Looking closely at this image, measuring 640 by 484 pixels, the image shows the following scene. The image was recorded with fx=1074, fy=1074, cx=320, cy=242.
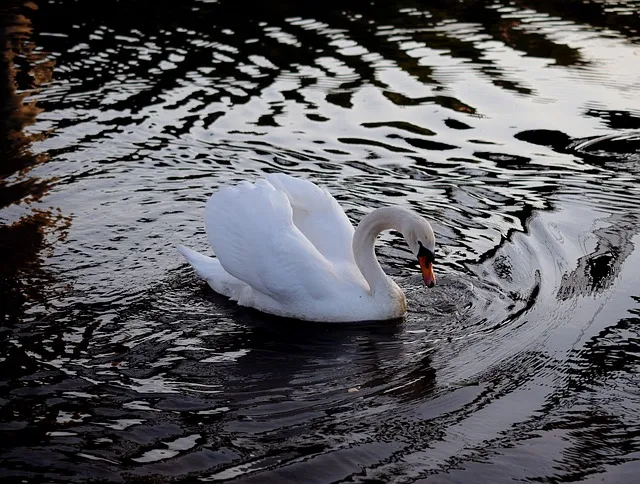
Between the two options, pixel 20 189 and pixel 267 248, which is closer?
pixel 267 248

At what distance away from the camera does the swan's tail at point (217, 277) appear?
8.18 m

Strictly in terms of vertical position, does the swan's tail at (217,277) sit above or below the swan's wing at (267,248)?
below

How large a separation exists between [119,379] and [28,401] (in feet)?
1.90

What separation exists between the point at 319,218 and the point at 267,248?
80cm

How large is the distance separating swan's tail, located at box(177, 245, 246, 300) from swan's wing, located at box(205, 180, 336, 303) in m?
0.26

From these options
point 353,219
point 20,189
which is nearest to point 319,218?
point 353,219

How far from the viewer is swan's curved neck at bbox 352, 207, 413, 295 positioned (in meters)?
7.65

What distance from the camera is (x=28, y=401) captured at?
630 centimetres

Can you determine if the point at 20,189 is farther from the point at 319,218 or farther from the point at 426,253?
the point at 426,253

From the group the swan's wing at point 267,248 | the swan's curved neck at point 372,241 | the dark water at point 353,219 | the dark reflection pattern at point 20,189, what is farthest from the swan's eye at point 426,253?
the dark reflection pattern at point 20,189

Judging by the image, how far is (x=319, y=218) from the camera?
8.30 metres

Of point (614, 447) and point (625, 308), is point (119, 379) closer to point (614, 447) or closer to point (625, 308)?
point (614, 447)

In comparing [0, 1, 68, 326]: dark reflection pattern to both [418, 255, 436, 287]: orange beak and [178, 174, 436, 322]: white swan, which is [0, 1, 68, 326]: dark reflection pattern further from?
[418, 255, 436, 287]: orange beak

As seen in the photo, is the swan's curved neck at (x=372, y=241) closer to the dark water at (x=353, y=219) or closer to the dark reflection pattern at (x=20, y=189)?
the dark water at (x=353, y=219)
